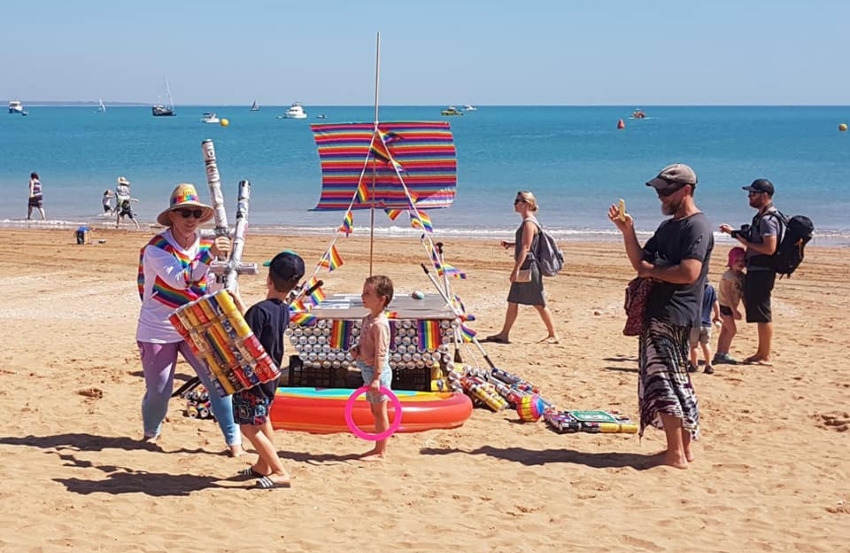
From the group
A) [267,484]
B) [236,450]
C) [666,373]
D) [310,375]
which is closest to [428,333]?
[310,375]

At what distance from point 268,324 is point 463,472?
68.6 inches

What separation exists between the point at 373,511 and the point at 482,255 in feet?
46.3

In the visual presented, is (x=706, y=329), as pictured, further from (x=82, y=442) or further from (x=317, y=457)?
(x=82, y=442)

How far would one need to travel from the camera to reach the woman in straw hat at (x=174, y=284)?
261 inches

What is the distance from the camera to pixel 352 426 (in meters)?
7.21

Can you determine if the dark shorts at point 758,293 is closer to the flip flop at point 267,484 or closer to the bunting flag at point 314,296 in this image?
the bunting flag at point 314,296

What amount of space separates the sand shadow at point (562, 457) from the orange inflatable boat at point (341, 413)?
0.46m

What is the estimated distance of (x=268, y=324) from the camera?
6.14 meters

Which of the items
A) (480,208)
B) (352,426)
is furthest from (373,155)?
(480,208)

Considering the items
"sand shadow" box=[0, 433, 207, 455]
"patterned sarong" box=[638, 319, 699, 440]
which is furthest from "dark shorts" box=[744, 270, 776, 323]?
"sand shadow" box=[0, 433, 207, 455]

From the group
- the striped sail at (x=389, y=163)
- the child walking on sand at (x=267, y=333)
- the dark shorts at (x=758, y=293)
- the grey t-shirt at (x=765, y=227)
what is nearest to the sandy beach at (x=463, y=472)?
the child walking on sand at (x=267, y=333)

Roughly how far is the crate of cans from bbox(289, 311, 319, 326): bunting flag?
0.05 m

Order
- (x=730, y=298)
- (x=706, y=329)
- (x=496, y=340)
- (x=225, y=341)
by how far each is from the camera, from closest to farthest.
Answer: (x=225, y=341)
(x=706, y=329)
(x=730, y=298)
(x=496, y=340)

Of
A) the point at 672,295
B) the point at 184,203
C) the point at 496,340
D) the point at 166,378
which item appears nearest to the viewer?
the point at 184,203
